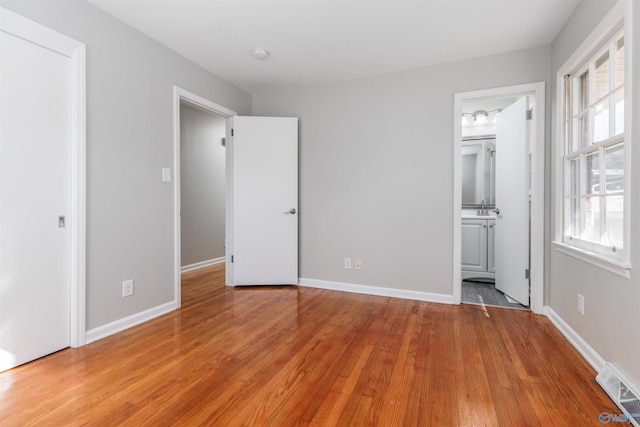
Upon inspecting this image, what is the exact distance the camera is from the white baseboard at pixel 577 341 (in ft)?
6.17

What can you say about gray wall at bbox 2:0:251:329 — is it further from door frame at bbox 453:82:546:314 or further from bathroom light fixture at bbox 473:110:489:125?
bathroom light fixture at bbox 473:110:489:125

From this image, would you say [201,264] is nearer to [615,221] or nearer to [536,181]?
[536,181]

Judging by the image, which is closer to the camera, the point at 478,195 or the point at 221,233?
the point at 478,195

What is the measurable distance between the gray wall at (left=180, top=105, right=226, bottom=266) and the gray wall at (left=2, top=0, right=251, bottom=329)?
180 cm

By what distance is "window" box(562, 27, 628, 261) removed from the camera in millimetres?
1821

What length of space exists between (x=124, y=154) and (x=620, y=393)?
133 inches

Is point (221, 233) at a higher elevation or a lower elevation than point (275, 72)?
lower

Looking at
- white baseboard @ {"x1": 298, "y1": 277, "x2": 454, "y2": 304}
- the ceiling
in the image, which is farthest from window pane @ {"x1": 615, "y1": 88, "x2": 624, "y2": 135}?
white baseboard @ {"x1": 298, "y1": 277, "x2": 454, "y2": 304}

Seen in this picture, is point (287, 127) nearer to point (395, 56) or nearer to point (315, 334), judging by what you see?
point (395, 56)

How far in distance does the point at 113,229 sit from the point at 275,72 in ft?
7.18

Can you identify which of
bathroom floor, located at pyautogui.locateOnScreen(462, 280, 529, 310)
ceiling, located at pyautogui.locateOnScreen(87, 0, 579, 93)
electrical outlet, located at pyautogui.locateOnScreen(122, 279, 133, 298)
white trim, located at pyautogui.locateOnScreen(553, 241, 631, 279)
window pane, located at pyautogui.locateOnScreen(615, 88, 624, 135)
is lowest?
bathroom floor, located at pyautogui.locateOnScreen(462, 280, 529, 310)

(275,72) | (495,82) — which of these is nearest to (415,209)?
(495,82)

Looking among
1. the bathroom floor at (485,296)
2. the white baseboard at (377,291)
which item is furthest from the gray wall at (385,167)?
the bathroom floor at (485,296)

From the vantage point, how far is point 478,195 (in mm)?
4598
